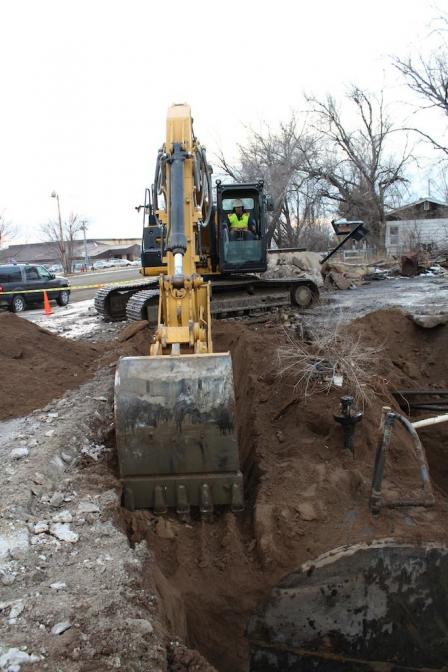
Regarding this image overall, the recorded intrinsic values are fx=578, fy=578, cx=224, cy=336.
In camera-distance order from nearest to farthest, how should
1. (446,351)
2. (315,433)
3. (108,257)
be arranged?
(315,433) → (446,351) → (108,257)

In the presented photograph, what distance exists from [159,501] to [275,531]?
0.99 metres

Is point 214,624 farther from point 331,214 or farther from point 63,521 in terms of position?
point 331,214

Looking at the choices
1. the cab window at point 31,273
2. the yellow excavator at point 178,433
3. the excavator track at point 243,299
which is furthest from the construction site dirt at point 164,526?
the cab window at point 31,273

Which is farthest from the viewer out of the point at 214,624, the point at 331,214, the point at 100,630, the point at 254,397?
the point at 331,214

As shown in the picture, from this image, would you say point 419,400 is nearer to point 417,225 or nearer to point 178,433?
point 178,433

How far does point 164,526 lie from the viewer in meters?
4.72

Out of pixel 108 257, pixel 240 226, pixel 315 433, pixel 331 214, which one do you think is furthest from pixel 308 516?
pixel 108 257

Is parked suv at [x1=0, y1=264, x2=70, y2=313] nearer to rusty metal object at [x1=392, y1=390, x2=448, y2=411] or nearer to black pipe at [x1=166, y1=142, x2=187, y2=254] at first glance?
black pipe at [x1=166, y1=142, x2=187, y2=254]

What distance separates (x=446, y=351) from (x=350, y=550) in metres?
6.13

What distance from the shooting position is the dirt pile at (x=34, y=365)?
7207mm

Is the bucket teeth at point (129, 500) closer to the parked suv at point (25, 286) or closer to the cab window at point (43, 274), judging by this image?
the parked suv at point (25, 286)

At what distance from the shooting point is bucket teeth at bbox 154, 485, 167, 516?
4.84m

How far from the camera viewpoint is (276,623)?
433 cm

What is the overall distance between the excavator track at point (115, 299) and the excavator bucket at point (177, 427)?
9547 mm
